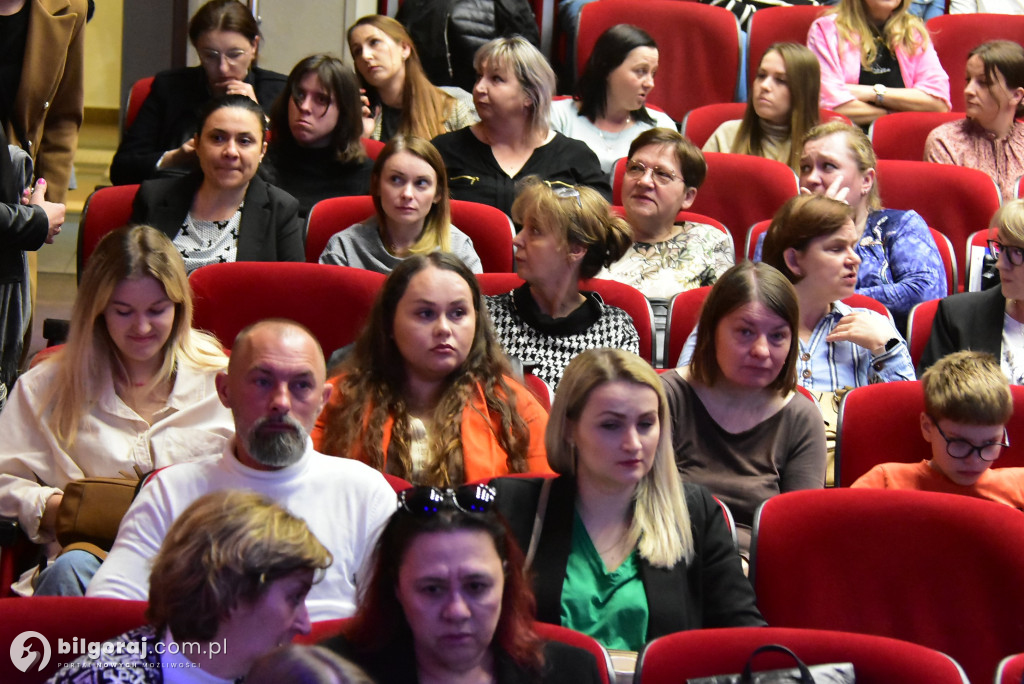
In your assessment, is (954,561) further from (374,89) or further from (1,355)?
(374,89)

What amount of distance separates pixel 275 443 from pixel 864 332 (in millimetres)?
1570

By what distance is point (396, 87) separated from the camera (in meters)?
4.41

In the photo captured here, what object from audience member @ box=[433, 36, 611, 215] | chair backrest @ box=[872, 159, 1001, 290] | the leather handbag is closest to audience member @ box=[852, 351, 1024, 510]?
the leather handbag

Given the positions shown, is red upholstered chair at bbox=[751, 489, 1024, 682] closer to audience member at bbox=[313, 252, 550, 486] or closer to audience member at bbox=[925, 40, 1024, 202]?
audience member at bbox=[313, 252, 550, 486]

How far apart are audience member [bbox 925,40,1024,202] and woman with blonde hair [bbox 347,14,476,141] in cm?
177

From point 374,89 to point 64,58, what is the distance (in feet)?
4.13

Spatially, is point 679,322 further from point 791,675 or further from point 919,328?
point 791,675

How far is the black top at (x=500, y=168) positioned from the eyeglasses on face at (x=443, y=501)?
2.32m

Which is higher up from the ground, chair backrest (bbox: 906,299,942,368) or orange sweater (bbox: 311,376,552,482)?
chair backrest (bbox: 906,299,942,368)

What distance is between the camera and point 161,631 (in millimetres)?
1527

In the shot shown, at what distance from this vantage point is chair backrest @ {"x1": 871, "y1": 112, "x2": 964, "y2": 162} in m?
4.58

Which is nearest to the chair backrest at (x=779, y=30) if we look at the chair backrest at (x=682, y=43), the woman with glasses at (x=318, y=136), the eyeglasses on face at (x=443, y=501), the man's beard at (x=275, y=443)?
the chair backrest at (x=682, y=43)

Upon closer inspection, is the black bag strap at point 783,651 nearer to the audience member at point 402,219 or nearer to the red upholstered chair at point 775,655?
the red upholstered chair at point 775,655

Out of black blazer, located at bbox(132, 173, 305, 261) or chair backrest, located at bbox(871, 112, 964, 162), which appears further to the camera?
chair backrest, located at bbox(871, 112, 964, 162)
